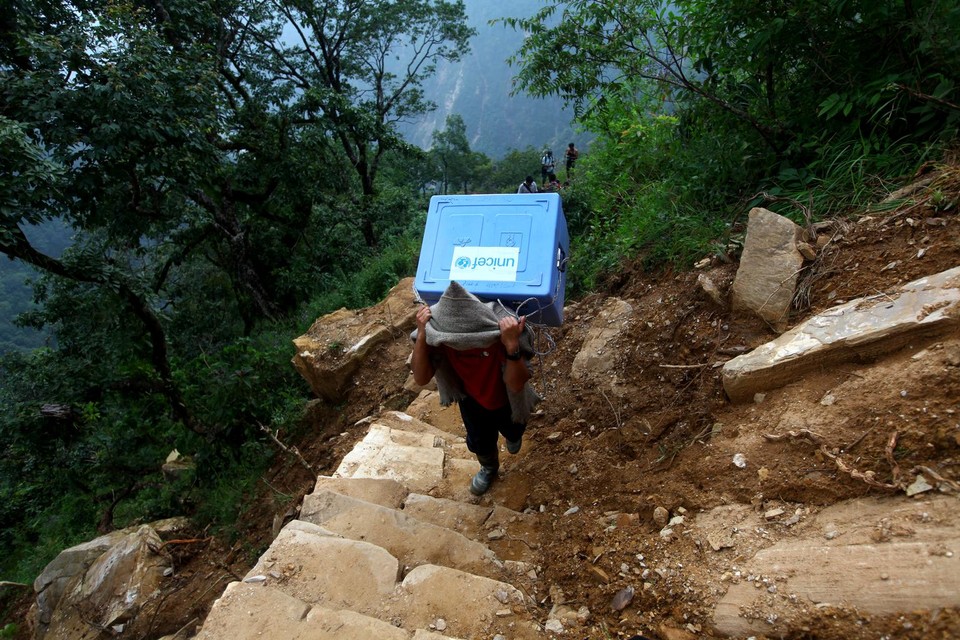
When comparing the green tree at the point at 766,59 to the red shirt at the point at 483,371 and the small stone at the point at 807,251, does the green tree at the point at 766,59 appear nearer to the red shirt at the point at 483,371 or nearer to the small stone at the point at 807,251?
the small stone at the point at 807,251

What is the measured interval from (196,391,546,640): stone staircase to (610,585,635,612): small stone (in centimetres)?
28

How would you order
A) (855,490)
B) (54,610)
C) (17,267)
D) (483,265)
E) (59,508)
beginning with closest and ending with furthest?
(855,490), (483,265), (54,610), (59,508), (17,267)

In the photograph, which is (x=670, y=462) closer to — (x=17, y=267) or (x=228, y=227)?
(x=228, y=227)

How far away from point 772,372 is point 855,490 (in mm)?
667

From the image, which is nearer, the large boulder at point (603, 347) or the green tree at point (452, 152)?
the large boulder at point (603, 347)

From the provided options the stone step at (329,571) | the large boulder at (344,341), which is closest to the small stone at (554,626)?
the stone step at (329,571)

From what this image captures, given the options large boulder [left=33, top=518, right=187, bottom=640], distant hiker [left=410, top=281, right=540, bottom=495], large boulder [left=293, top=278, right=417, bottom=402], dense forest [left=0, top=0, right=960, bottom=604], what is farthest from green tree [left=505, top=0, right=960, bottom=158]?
large boulder [left=33, top=518, right=187, bottom=640]

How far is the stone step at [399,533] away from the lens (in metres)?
2.42

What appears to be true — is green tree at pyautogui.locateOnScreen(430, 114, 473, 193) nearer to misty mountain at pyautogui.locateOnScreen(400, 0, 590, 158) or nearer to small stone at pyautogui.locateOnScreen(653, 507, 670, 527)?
small stone at pyautogui.locateOnScreen(653, 507, 670, 527)

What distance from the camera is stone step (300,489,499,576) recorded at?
2420 mm

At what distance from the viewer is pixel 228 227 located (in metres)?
9.05

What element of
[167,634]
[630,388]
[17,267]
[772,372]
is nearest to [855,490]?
[772,372]

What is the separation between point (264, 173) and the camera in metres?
9.13

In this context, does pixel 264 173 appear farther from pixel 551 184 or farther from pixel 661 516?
pixel 661 516
